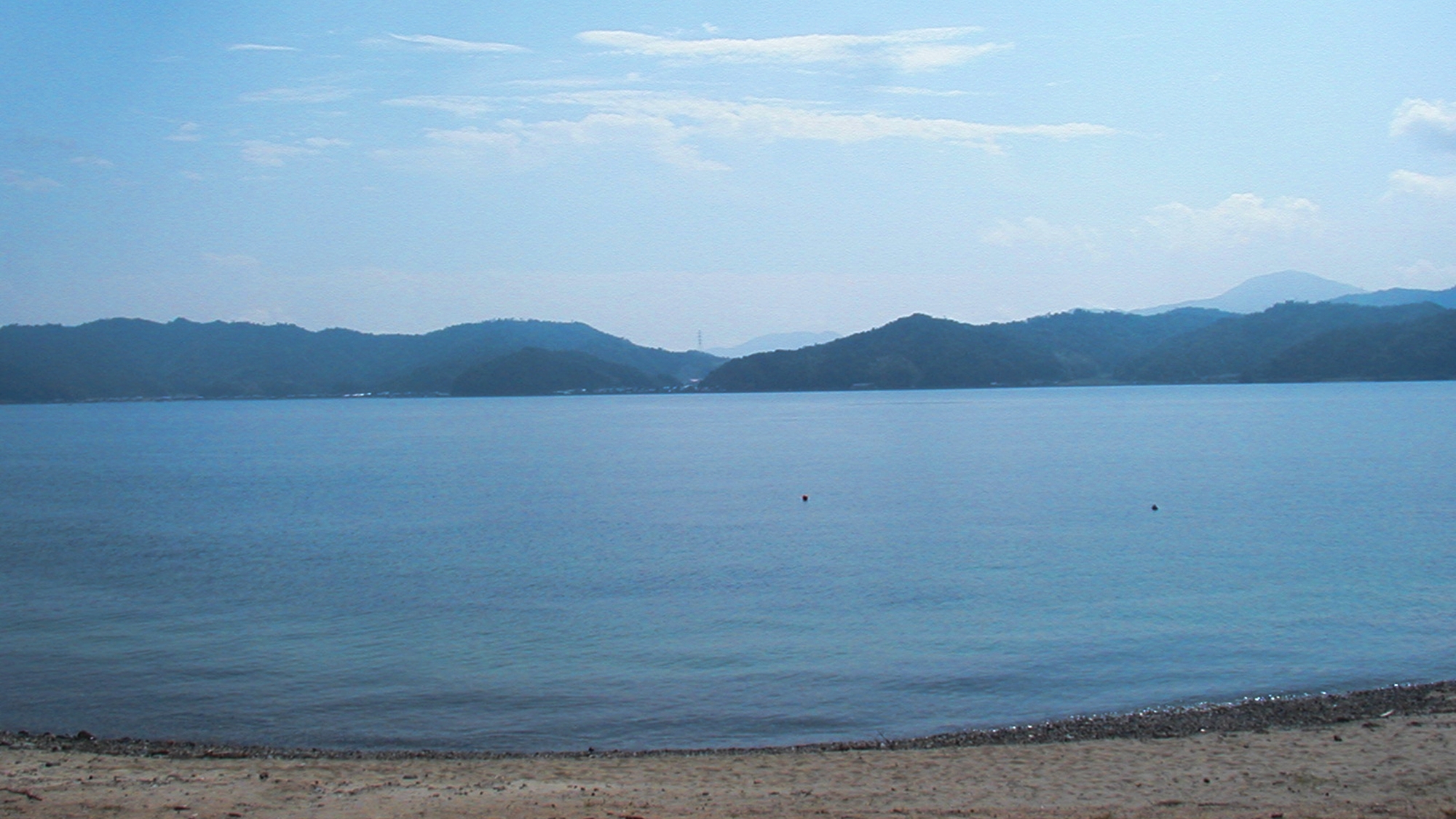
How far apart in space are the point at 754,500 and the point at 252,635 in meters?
28.3

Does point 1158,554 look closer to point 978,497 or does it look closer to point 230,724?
point 978,497

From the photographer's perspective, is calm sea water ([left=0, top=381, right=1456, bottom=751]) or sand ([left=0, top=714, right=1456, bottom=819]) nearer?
sand ([left=0, top=714, right=1456, bottom=819])

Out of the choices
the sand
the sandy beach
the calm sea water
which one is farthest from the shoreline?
the calm sea water

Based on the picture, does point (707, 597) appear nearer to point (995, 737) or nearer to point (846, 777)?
point (995, 737)

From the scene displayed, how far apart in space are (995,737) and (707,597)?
40.0 feet

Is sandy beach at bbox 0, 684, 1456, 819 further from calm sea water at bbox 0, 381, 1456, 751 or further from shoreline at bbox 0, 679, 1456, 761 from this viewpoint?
calm sea water at bbox 0, 381, 1456, 751

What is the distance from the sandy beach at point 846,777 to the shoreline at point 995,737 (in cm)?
5

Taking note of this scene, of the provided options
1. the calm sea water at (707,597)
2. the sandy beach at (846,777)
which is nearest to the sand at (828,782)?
the sandy beach at (846,777)

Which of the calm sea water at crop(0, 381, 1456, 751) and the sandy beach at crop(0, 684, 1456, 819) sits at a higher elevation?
the sandy beach at crop(0, 684, 1456, 819)

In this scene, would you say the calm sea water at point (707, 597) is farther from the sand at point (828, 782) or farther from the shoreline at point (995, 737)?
the sand at point (828, 782)

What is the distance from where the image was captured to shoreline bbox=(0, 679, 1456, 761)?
13867mm

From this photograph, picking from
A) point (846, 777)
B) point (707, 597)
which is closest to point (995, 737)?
point (846, 777)

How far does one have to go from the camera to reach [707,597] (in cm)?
2592

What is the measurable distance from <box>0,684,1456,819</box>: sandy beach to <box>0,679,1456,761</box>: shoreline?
0.18 feet
